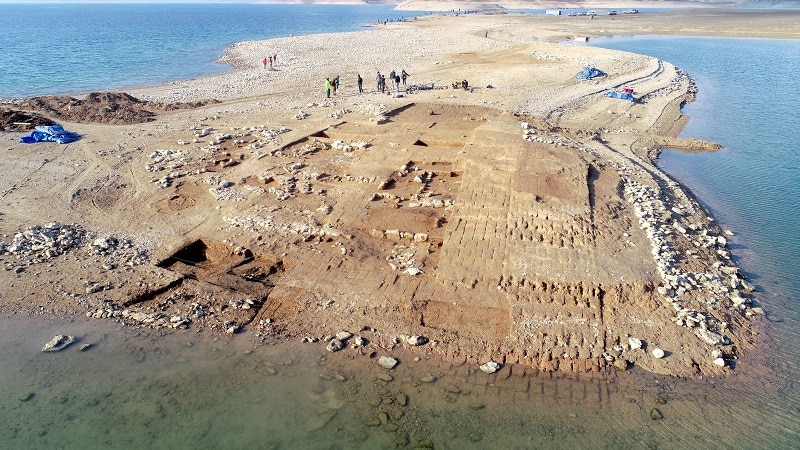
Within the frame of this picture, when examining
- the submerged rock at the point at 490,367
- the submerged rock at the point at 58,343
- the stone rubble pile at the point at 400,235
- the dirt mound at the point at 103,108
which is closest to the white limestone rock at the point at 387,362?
the submerged rock at the point at 490,367

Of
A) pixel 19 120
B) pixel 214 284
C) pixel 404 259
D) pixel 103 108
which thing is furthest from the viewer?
pixel 103 108

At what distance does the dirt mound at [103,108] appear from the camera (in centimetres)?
2278

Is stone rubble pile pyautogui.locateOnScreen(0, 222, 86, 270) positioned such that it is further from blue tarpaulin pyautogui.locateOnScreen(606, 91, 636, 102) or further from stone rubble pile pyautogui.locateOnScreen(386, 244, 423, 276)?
blue tarpaulin pyautogui.locateOnScreen(606, 91, 636, 102)

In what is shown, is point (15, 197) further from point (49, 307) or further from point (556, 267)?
point (556, 267)

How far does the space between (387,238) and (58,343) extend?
24.0ft

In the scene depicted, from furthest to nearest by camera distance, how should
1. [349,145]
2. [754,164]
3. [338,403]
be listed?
[754,164] → [349,145] → [338,403]

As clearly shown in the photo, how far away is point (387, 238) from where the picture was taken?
40.2 feet

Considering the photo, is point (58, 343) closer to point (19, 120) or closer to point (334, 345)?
point (334, 345)

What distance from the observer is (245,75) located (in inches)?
1409

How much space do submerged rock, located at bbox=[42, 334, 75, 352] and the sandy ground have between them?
0.86 m

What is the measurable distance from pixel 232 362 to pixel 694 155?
66.1 feet

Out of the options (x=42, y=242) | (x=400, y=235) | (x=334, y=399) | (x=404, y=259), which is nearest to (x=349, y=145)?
(x=400, y=235)

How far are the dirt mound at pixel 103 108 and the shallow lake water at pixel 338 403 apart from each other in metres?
16.6

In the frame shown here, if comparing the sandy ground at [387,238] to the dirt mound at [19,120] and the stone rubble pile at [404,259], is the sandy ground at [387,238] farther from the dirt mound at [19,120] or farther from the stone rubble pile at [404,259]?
the dirt mound at [19,120]
